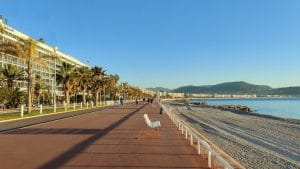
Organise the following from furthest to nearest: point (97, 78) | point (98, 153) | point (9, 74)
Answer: point (97, 78), point (9, 74), point (98, 153)

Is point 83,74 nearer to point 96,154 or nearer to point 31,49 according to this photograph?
point 31,49

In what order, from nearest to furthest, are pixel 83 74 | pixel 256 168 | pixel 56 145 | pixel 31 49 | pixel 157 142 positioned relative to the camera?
pixel 256 168 < pixel 56 145 < pixel 157 142 < pixel 31 49 < pixel 83 74

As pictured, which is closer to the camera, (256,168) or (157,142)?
(256,168)

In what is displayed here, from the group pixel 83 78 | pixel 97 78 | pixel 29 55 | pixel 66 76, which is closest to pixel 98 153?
pixel 29 55

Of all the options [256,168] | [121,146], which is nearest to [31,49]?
[121,146]

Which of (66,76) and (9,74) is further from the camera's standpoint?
(66,76)

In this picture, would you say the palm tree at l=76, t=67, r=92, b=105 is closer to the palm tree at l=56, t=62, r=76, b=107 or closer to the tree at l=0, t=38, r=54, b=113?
the palm tree at l=56, t=62, r=76, b=107

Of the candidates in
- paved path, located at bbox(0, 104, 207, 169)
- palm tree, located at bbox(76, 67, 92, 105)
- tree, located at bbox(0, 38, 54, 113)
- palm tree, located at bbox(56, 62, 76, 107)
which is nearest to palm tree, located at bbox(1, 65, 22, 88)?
palm tree, located at bbox(56, 62, 76, 107)

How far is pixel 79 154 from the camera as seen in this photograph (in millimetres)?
11242

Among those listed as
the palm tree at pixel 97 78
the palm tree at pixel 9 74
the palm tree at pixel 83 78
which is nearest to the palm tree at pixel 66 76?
the palm tree at pixel 83 78

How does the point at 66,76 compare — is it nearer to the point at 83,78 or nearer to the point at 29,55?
the point at 83,78

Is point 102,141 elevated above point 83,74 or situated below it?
below

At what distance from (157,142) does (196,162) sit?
4470 mm

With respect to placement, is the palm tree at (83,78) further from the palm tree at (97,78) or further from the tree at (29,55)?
the tree at (29,55)
